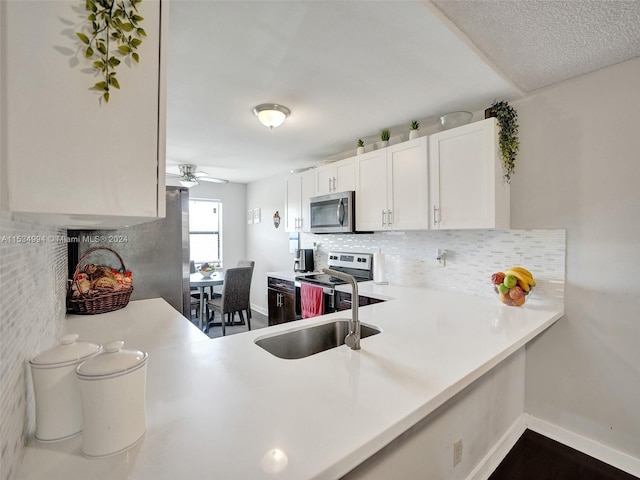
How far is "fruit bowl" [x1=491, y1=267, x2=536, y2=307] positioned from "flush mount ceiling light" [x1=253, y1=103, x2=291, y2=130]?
1969 mm

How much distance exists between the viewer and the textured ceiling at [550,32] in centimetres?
132

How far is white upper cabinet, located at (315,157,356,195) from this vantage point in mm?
3029

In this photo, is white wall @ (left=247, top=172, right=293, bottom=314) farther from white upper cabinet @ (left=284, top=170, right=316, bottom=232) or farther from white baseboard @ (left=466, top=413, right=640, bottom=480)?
white baseboard @ (left=466, top=413, right=640, bottom=480)

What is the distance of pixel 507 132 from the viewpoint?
81.2 inches

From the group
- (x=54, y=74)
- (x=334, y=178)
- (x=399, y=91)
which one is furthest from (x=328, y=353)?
(x=334, y=178)

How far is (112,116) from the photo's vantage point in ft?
1.94

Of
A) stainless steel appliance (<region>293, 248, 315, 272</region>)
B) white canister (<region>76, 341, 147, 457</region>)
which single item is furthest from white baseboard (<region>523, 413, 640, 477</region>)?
stainless steel appliance (<region>293, 248, 315, 272</region>)

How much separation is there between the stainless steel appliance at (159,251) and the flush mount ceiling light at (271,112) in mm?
871

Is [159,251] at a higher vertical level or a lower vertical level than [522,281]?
higher

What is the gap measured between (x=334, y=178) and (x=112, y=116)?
2.74 metres

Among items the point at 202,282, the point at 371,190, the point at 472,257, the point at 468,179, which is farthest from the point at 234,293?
the point at 468,179

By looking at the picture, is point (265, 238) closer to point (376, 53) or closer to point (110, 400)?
point (376, 53)

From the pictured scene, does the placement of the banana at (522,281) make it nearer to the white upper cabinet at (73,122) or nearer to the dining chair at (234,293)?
the white upper cabinet at (73,122)

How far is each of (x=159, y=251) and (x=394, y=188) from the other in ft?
6.51
